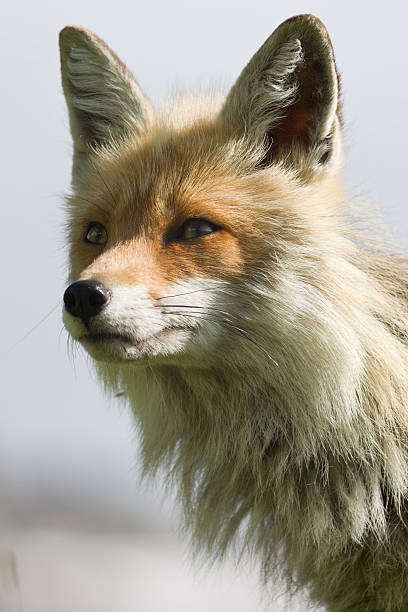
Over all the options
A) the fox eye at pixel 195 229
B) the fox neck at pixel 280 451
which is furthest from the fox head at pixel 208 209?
the fox neck at pixel 280 451

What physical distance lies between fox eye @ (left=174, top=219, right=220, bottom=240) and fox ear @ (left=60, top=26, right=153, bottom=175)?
3.53 ft

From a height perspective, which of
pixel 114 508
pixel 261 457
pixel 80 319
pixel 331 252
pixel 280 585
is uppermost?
pixel 331 252

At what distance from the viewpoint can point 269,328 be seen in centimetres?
457

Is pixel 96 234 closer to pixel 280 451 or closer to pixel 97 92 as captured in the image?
pixel 97 92

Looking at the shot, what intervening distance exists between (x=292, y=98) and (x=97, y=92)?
1.33m

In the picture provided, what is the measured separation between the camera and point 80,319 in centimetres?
433

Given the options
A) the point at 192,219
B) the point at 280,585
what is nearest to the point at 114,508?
the point at 280,585

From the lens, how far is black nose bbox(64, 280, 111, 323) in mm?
4199

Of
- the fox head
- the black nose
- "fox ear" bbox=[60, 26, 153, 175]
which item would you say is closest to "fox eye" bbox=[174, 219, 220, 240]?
the fox head

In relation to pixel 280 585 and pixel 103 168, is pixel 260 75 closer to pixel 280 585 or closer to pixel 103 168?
pixel 103 168

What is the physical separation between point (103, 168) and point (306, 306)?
1684 millimetres

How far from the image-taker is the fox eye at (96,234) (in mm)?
5078

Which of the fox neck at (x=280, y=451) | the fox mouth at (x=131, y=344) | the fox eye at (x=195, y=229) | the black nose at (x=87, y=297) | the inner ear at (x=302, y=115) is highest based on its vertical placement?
the inner ear at (x=302, y=115)

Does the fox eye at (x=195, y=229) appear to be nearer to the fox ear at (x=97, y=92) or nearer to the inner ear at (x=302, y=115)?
the inner ear at (x=302, y=115)
